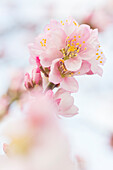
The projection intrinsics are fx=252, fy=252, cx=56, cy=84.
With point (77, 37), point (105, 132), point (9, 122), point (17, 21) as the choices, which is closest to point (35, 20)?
point (17, 21)

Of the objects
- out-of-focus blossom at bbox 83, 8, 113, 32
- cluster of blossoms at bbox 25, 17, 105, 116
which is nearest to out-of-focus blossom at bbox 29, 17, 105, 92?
cluster of blossoms at bbox 25, 17, 105, 116

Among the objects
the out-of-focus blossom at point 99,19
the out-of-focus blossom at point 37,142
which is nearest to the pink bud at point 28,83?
the out-of-focus blossom at point 37,142

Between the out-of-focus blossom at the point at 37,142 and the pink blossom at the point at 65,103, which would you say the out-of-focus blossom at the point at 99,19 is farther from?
the out-of-focus blossom at the point at 37,142

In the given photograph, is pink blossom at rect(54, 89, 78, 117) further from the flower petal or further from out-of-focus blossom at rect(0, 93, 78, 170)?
out-of-focus blossom at rect(0, 93, 78, 170)

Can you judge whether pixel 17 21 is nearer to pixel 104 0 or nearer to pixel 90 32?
pixel 104 0

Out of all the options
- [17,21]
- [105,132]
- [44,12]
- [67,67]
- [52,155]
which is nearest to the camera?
[52,155]

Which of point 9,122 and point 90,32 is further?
point 90,32
